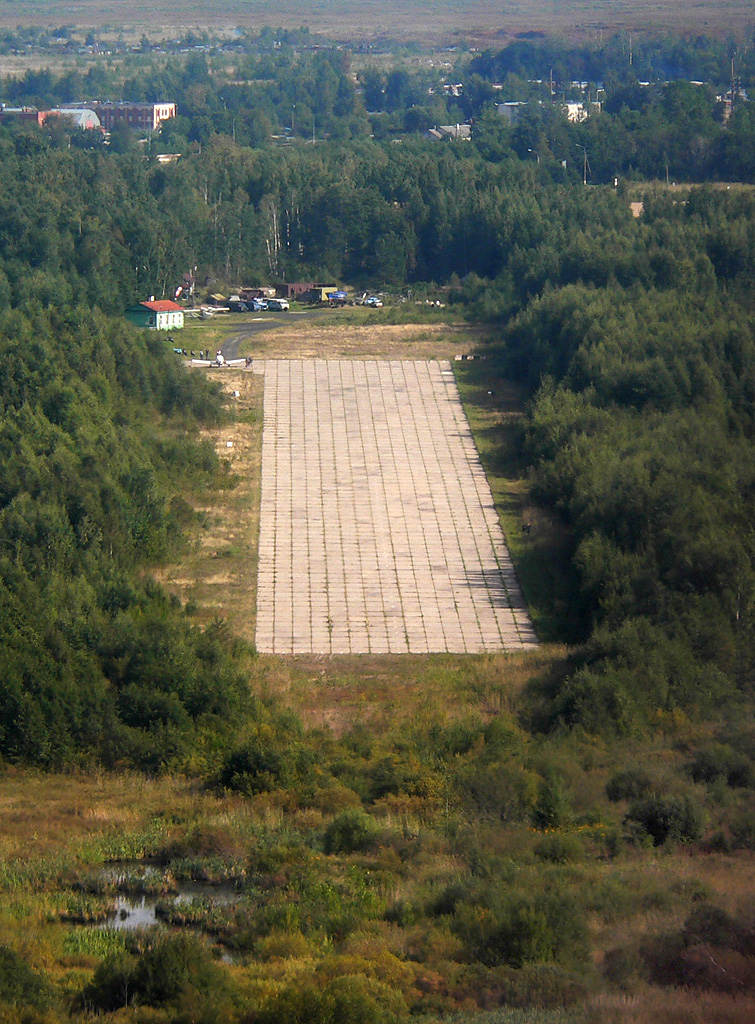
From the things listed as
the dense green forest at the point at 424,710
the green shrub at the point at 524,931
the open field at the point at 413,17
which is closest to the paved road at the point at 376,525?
the dense green forest at the point at 424,710

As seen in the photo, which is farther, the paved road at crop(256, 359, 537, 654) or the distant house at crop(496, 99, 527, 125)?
the distant house at crop(496, 99, 527, 125)

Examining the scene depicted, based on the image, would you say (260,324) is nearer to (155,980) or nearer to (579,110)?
(155,980)

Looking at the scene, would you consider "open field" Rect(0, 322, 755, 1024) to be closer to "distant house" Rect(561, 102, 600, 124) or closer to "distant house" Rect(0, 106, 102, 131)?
"distant house" Rect(561, 102, 600, 124)

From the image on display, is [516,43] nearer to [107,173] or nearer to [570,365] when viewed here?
[107,173]

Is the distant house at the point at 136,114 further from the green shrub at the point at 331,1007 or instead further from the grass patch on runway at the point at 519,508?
the green shrub at the point at 331,1007

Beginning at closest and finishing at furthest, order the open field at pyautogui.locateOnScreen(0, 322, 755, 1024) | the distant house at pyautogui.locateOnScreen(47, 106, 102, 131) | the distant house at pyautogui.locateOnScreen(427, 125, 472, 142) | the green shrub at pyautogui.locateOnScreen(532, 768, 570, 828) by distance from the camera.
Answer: the open field at pyautogui.locateOnScreen(0, 322, 755, 1024)
the green shrub at pyautogui.locateOnScreen(532, 768, 570, 828)
the distant house at pyautogui.locateOnScreen(427, 125, 472, 142)
the distant house at pyautogui.locateOnScreen(47, 106, 102, 131)

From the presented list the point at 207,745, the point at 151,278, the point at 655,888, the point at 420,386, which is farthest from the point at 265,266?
the point at 655,888

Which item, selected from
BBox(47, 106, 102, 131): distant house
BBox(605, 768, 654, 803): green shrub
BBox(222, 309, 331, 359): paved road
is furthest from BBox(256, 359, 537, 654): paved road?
BBox(47, 106, 102, 131): distant house
